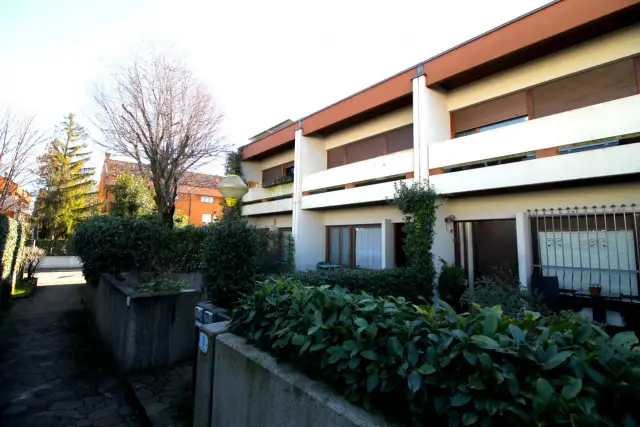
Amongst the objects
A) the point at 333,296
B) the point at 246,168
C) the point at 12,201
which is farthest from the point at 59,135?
the point at 333,296

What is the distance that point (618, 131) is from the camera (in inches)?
236

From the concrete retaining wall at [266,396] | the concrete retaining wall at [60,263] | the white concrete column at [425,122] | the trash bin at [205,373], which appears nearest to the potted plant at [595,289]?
the white concrete column at [425,122]

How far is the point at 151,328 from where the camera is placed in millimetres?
4645

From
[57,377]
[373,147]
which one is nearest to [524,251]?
[373,147]

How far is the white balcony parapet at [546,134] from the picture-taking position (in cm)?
595

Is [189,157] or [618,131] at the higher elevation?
[189,157]

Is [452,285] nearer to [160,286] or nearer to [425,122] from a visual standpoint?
[425,122]

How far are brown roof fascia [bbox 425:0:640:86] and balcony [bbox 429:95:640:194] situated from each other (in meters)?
1.83

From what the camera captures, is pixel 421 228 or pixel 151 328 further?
pixel 421 228

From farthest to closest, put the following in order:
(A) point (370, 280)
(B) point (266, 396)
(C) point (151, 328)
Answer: (A) point (370, 280) < (C) point (151, 328) < (B) point (266, 396)

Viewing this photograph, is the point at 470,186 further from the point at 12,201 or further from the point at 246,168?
the point at 12,201

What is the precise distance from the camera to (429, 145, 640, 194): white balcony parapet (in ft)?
19.1

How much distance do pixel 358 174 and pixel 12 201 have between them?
15.5 metres

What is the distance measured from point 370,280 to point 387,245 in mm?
3706
